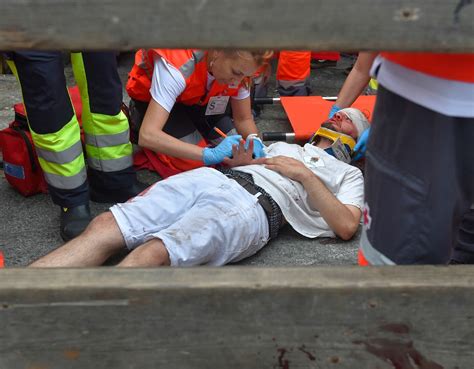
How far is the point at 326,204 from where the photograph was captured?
240 cm

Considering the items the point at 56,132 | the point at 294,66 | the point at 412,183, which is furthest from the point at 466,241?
the point at 294,66

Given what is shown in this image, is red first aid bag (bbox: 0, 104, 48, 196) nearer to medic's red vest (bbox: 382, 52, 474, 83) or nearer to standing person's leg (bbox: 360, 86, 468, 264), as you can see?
standing person's leg (bbox: 360, 86, 468, 264)

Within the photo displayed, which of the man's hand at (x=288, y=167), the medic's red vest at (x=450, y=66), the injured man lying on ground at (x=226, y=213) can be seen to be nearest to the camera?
the medic's red vest at (x=450, y=66)

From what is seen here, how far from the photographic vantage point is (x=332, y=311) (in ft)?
3.84

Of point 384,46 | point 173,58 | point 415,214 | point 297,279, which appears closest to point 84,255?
point 173,58

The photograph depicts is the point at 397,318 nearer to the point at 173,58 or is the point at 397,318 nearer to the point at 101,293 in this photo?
the point at 101,293

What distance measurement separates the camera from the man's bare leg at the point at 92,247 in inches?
81.3

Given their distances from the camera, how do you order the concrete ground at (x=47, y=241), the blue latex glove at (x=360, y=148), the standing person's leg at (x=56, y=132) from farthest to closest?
1. the blue latex glove at (x=360, y=148)
2. the concrete ground at (x=47, y=241)
3. the standing person's leg at (x=56, y=132)

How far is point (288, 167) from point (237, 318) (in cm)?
141

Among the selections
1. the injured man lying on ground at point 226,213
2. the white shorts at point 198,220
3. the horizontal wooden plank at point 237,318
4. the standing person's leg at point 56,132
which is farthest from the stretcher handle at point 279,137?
the horizontal wooden plank at point 237,318

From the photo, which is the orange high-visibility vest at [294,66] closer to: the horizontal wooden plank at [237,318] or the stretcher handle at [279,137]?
the stretcher handle at [279,137]

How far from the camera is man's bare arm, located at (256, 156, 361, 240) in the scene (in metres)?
2.40

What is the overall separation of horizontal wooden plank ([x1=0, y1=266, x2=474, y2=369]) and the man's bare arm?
1203 millimetres

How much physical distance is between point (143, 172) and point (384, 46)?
228 cm
